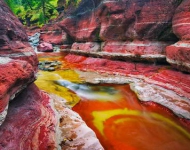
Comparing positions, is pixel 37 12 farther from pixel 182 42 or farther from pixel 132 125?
pixel 132 125

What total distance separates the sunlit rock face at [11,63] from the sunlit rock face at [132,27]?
9148 mm

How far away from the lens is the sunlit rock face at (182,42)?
386 inches

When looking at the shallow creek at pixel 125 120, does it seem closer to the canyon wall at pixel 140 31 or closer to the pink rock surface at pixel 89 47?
the canyon wall at pixel 140 31

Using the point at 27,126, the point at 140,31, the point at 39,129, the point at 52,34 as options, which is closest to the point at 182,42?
the point at 140,31

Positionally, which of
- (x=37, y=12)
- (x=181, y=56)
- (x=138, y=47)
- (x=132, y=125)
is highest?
(x=37, y=12)

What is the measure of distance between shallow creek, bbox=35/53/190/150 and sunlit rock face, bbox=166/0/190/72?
3.33 metres

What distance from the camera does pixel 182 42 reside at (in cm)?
1055

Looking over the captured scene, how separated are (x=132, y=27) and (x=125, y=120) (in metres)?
10.1

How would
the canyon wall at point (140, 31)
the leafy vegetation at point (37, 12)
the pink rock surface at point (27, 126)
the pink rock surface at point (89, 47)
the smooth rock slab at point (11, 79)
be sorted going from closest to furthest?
the smooth rock slab at point (11, 79) → the pink rock surface at point (27, 126) → the canyon wall at point (140, 31) → the pink rock surface at point (89, 47) → the leafy vegetation at point (37, 12)

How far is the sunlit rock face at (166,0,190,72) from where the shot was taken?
9805mm

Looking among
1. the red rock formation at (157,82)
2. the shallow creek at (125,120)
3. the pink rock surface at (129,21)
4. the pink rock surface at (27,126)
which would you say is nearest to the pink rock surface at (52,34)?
the pink rock surface at (129,21)

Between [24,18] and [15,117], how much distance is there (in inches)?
2050

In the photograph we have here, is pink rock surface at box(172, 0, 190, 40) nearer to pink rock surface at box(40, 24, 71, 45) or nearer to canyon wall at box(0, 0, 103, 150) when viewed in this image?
canyon wall at box(0, 0, 103, 150)

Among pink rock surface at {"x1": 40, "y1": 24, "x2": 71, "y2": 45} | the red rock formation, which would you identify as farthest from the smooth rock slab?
pink rock surface at {"x1": 40, "y1": 24, "x2": 71, "y2": 45}
